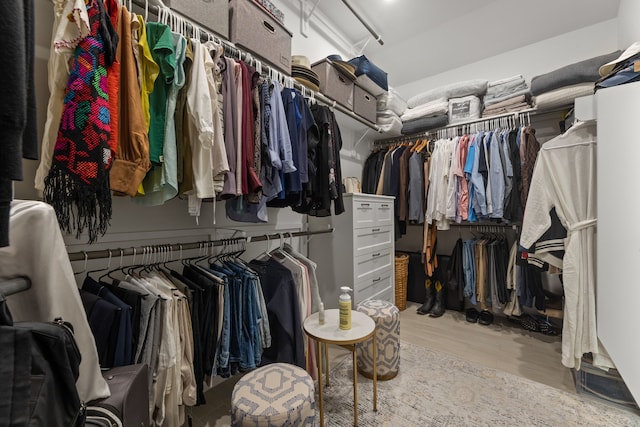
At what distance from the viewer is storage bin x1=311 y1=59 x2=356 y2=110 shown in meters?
2.07

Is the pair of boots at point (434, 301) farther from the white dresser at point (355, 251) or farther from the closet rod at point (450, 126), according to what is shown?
the closet rod at point (450, 126)

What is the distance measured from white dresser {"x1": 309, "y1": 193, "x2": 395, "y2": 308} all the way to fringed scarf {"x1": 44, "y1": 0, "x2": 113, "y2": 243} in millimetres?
1581

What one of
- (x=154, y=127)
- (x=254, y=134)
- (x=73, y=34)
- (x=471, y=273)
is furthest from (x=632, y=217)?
(x=73, y=34)

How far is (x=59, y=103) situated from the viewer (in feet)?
2.72

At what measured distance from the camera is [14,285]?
539mm

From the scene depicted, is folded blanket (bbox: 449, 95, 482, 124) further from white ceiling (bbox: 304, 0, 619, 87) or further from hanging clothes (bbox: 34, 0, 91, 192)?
hanging clothes (bbox: 34, 0, 91, 192)

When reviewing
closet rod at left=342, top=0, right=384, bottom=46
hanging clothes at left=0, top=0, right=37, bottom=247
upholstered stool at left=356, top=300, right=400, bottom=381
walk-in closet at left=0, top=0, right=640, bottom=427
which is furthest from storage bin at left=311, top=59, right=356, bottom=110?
hanging clothes at left=0, top=0, right=37, bottom=247

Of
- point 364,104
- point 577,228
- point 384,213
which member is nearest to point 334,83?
point 364,104

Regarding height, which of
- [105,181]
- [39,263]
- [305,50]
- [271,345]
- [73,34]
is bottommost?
[271,345]

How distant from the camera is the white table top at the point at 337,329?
4.00 ft

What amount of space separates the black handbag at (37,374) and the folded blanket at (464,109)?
322cm

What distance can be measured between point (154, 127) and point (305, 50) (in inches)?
76.9

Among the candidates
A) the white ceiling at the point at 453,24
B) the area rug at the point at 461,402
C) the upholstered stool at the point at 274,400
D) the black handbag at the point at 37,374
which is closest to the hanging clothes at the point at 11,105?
the black handbag at the point at 37,374

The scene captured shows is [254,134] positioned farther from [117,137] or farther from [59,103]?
[59,103]
